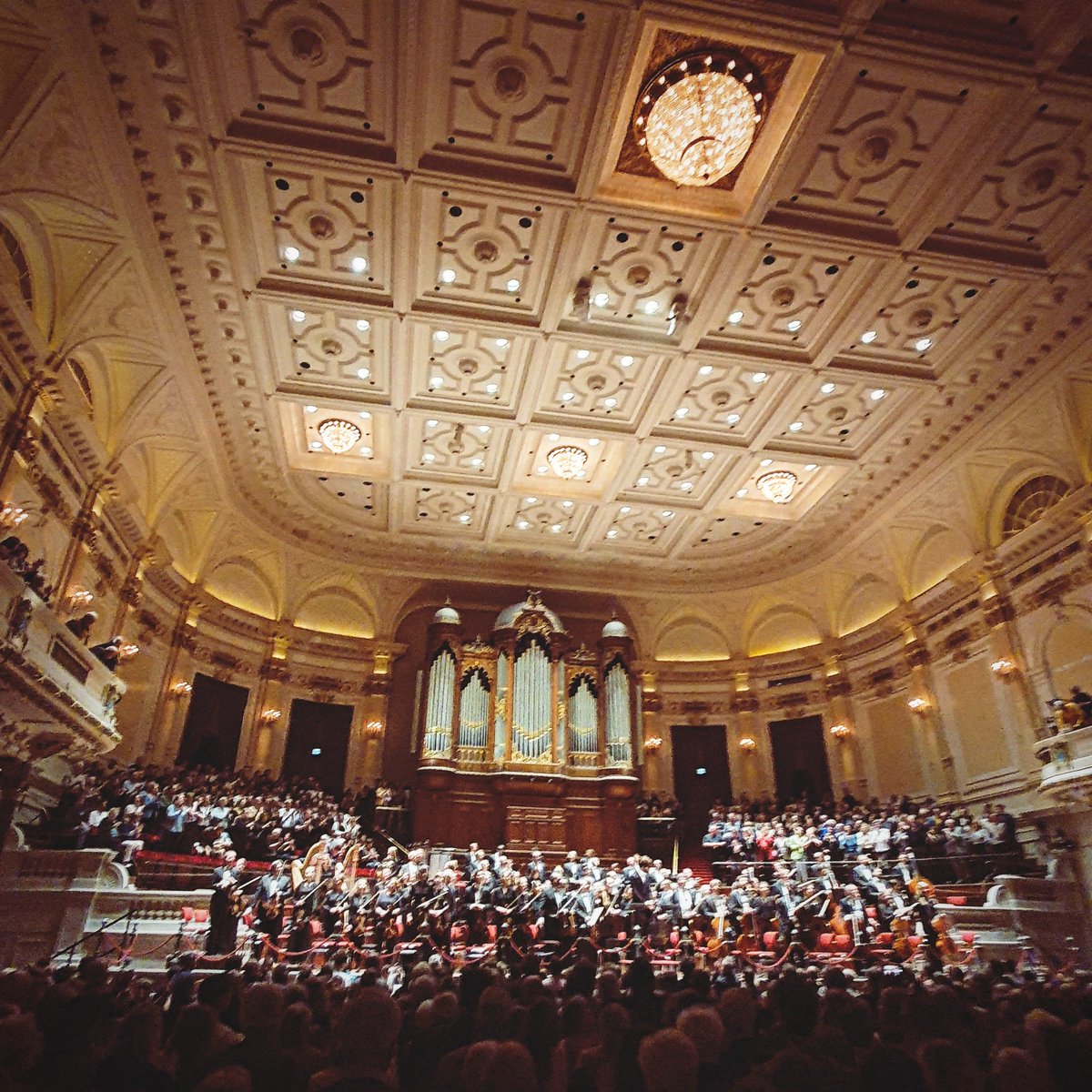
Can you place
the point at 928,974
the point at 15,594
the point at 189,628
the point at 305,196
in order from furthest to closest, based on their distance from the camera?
the point at 189,628 < the point at 305,196 < the point at 15,594 < the point at 928,974

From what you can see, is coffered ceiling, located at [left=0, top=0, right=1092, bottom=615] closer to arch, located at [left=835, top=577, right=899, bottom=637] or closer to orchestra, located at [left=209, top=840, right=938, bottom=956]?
arch, located at [left=835, top=577, right=899, bottom=637]

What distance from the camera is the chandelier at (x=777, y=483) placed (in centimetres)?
1540

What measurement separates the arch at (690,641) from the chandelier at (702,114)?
1358 cm

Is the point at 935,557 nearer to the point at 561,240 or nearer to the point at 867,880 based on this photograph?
the point at 867,880

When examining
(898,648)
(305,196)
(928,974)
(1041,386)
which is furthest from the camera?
(898,648)

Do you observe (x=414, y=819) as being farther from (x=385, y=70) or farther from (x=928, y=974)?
(x=385, y=70)

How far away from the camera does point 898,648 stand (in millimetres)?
17156

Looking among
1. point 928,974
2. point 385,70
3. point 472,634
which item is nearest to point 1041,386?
point 928,974

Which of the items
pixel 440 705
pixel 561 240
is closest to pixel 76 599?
pixel 440 705

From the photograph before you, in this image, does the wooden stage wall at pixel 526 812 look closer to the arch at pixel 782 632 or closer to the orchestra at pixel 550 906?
the orchestra at pixel 550 906

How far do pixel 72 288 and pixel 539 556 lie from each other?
1130 centimetres

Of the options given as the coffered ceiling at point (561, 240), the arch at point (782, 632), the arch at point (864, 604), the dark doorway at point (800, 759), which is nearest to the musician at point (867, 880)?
the dark doorway at point (800, 759)

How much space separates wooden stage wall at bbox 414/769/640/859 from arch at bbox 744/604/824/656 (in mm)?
5461

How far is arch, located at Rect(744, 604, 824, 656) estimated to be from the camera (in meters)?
19.5
